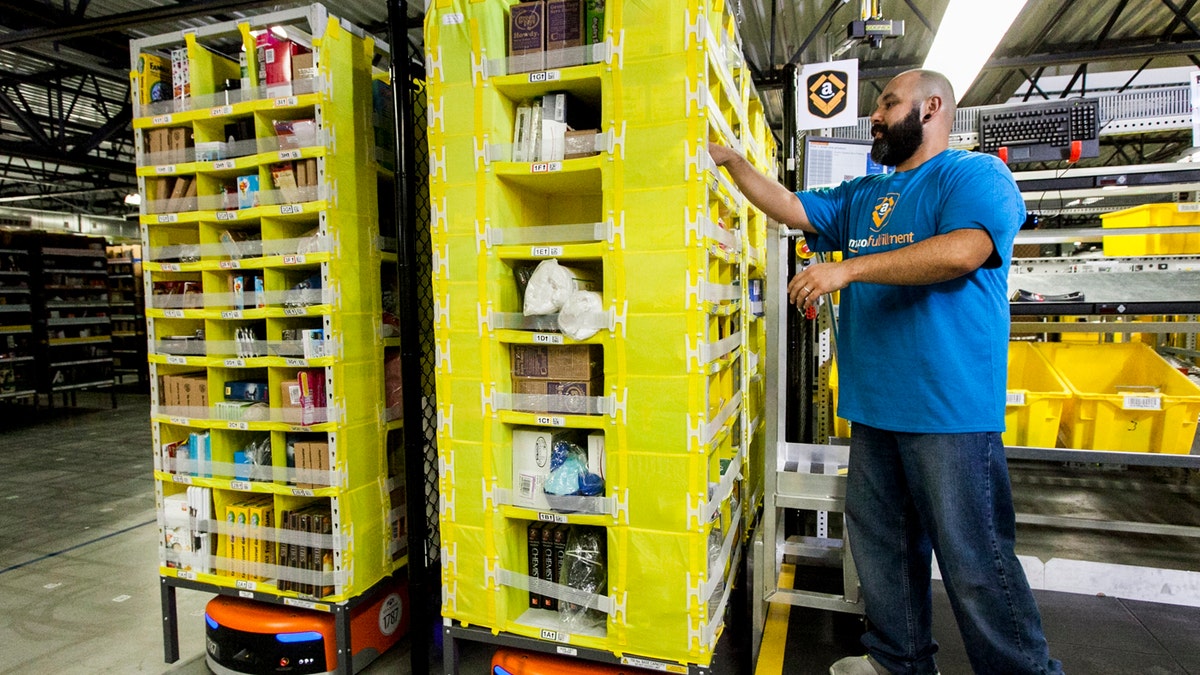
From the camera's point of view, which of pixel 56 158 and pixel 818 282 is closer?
pixel 818 282

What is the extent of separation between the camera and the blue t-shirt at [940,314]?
6.96 feet

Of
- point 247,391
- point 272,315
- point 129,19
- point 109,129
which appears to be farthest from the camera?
point 109,129

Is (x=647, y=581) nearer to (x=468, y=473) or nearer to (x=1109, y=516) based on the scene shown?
(x=468, y=473)

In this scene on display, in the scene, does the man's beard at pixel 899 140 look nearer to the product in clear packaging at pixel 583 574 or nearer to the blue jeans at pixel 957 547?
the blue jeans at pixel 957 547

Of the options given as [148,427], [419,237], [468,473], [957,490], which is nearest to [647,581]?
[468,473]

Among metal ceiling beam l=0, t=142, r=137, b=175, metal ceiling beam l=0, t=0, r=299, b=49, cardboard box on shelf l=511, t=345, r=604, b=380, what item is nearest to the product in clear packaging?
cardboard box on shelf l=511, t=345, r=604, b=380

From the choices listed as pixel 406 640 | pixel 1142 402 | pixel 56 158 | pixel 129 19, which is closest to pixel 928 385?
pixel 1142 402

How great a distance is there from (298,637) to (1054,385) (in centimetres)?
485

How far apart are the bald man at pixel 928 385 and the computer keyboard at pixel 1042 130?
1.83m

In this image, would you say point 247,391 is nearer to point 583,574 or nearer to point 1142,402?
point 583,574

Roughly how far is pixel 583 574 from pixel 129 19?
5.86 meters

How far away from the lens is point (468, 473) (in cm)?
266

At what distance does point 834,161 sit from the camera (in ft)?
10.9

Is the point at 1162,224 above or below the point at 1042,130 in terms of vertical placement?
below
